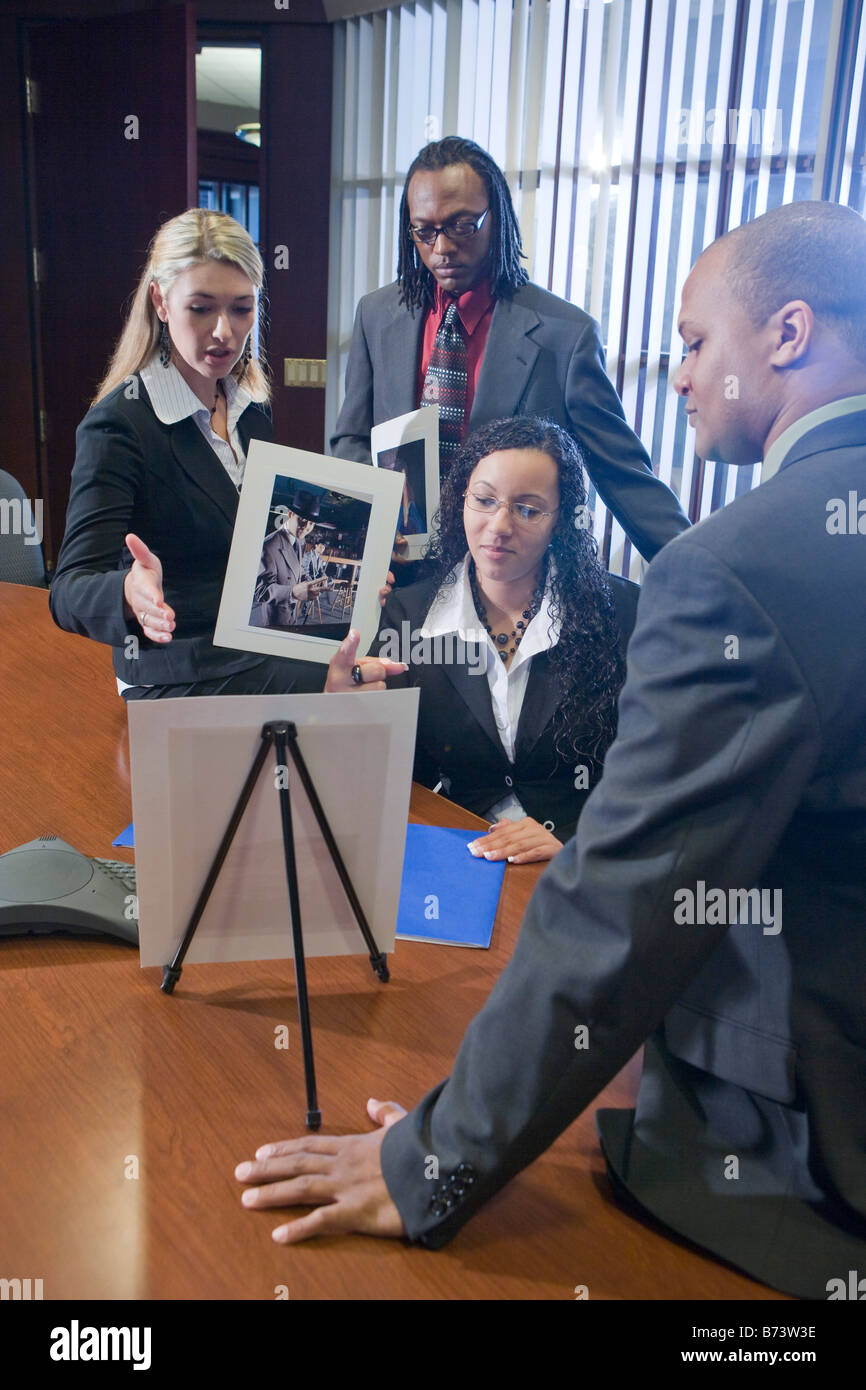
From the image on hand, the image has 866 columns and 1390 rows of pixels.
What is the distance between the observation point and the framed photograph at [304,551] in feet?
5.57

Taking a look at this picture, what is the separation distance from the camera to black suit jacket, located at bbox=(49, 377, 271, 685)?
1976 millimetres

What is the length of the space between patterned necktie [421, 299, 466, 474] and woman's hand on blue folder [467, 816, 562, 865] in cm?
113

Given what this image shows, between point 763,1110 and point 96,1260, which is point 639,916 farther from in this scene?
point 96,1260

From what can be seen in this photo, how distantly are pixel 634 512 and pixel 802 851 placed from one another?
1605 millimetres

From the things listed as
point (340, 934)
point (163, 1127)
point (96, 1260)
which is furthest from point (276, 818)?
point (96, 1260)

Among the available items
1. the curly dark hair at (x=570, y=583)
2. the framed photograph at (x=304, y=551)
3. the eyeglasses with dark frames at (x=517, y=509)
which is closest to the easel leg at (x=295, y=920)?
the framed photograph at (x=304, y=551)

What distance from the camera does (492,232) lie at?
2387 mm

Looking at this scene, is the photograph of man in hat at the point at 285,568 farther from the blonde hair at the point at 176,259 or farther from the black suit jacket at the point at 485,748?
the blonde hair at the point at 176,259

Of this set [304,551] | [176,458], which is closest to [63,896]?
[304,551]

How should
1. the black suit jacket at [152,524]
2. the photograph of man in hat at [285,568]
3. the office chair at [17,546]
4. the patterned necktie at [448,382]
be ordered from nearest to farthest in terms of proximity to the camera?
the photograph of man in hat at [285,568] → the black suit jacket at [152,524] → the patterned necktie at [448,382] → the office chair at [17,546]

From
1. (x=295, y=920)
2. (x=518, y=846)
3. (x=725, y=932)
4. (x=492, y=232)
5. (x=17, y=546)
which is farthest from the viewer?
(x=17, y=546)

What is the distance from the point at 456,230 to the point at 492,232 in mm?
151

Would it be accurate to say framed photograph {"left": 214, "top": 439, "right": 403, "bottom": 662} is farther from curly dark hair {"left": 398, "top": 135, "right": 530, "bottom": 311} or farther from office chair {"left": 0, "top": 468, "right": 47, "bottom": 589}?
office chair {"left": 0, "top": 468, "right": 47, "bottom": 589}

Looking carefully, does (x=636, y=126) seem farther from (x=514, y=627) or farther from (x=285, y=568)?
(x=285, y=568)
